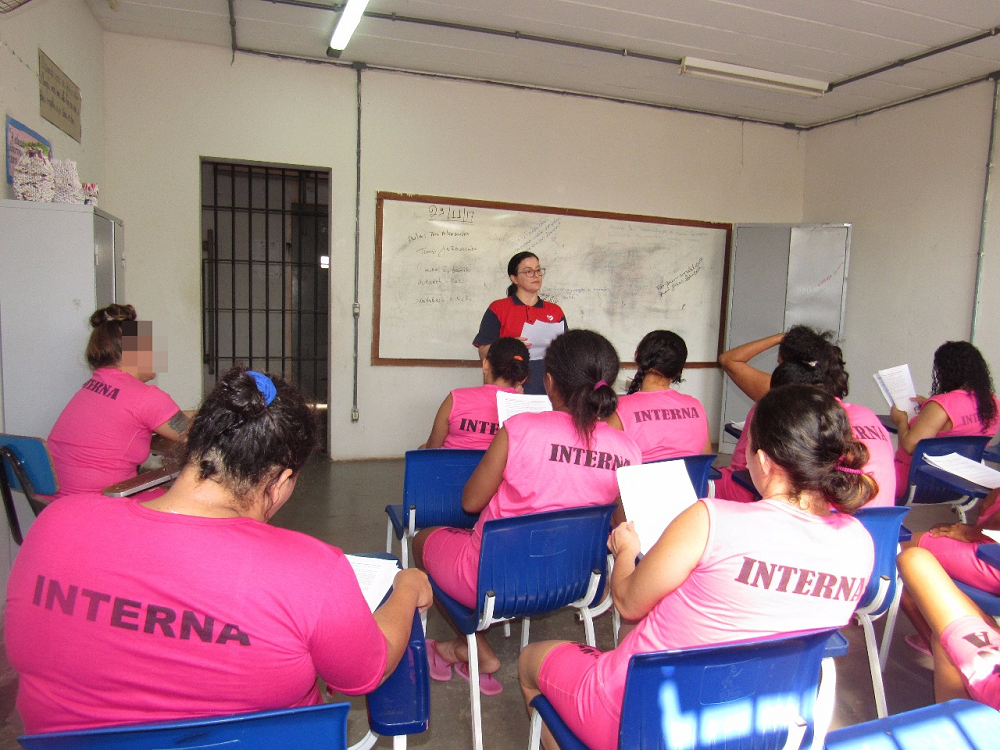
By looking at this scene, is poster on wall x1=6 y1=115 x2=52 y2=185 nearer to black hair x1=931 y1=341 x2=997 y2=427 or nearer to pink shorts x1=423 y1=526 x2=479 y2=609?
pink shorts x1=423 y1=526 x2=479 y2=609

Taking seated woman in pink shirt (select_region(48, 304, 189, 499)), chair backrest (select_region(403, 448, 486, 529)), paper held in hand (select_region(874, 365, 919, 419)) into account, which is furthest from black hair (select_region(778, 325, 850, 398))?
seated woman in pink shirt (select_region(48, 304, 189, 499))

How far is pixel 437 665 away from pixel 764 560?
60.0 inches

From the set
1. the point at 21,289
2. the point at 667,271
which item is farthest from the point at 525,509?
the point at 667,271

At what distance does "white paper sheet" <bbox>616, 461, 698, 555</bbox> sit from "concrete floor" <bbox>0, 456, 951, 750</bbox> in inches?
36.0

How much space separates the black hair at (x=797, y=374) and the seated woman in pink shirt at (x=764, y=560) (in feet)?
3.95

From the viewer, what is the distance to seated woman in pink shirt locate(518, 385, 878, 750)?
44.7 inches

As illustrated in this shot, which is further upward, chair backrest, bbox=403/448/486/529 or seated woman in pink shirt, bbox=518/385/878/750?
seated woman in pink shirt, bbox=518/385/878/750

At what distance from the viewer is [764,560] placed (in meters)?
1.13

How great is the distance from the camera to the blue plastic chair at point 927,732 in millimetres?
891

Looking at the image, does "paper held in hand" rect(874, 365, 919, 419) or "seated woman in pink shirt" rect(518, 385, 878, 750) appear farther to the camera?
"paper held in hand" rect(874, 365, 919, 419)

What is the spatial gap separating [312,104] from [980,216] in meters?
4.86

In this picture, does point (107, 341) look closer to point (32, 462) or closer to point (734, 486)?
point (32, 462)

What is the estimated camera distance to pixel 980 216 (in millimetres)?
4586

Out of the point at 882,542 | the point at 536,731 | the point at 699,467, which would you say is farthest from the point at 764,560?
the point at 699,467
